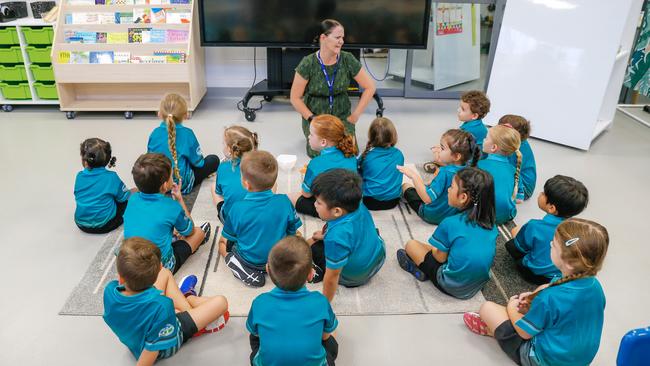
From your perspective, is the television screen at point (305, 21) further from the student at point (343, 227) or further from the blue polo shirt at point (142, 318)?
the blue polo shirt at point (142, 318)

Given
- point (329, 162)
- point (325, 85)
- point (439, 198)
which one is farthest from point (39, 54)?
point (439, 198)

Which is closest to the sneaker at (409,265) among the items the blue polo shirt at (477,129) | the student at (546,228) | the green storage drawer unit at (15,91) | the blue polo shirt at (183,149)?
the student at (546,228)

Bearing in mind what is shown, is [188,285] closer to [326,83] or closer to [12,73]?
[326,83]

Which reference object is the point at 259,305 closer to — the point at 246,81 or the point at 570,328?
the point at 570,328

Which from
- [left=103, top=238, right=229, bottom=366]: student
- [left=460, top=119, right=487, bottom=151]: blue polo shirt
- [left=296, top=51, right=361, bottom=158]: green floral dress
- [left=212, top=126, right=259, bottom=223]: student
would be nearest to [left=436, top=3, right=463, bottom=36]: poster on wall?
[left=296, top=51, right=361, bottom=158]: green floral dress

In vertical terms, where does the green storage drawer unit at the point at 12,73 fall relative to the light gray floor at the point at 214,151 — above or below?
above

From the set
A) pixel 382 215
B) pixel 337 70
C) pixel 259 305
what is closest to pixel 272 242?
pixel 259 305

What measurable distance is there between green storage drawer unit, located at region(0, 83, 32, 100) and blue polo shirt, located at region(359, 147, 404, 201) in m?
3.41

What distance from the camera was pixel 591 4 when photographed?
12.9 ft

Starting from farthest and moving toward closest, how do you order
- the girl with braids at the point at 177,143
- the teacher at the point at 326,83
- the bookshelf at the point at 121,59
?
the bookshelf at the point at 121,59, the teacher at the point at 326,83, the girl with braids at the point at 177,143

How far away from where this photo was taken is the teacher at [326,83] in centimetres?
376

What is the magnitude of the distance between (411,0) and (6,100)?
151 inches

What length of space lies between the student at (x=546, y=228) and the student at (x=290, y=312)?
119 cm

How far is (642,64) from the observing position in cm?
499
